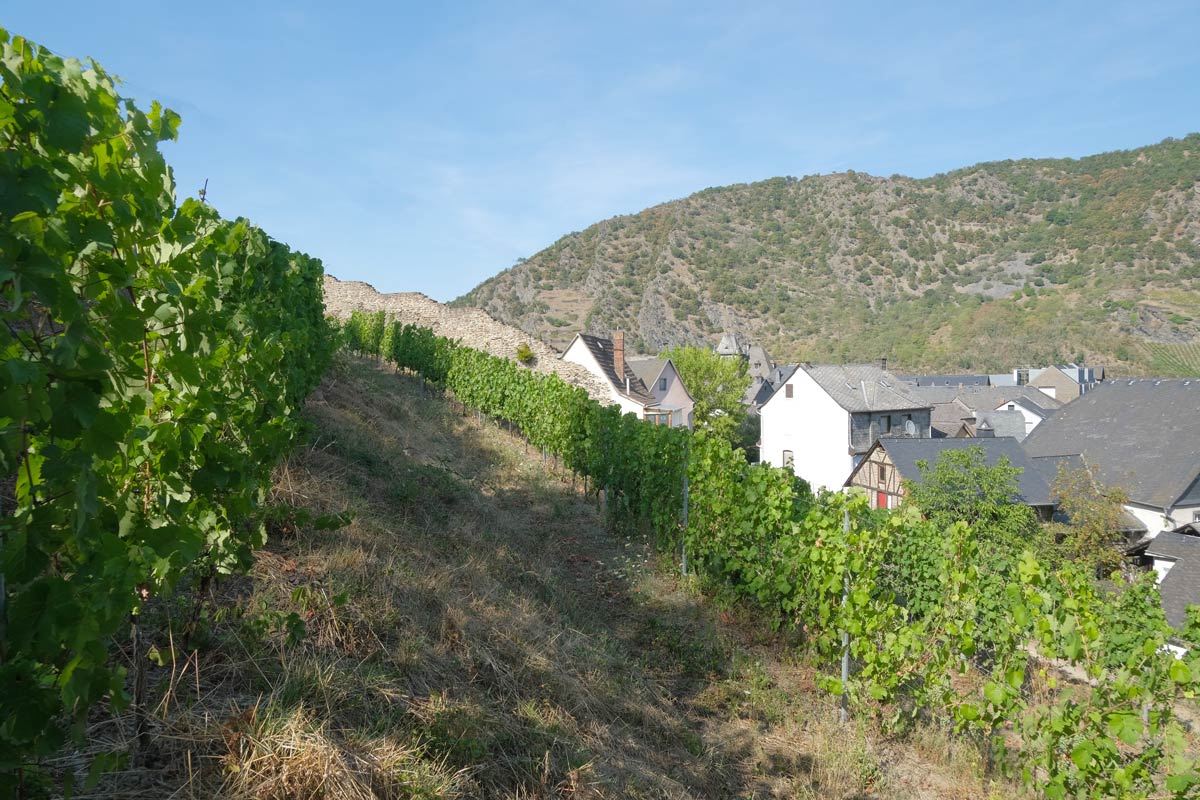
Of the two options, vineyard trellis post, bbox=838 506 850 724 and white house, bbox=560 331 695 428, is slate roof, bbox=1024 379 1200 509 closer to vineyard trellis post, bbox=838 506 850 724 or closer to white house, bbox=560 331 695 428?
white house, bbox=560 331 695 428

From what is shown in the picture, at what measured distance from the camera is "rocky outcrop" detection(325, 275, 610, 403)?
3099 centimetres

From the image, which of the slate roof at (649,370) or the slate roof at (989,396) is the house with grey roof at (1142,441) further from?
the slate roof at (649,370)

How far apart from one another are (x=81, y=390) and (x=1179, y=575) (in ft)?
85.4

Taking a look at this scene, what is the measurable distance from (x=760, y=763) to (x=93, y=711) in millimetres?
4028

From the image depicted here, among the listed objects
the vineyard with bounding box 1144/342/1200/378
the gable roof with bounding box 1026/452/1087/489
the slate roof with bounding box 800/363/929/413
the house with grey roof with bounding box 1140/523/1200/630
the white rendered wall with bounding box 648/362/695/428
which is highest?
the vineyard with bounding box 1144/342/1200/378

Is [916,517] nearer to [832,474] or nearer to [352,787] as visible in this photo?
[352,787]

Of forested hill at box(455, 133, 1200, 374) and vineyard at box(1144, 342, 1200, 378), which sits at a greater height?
forested hill at box(455, 133, 1200, 374)

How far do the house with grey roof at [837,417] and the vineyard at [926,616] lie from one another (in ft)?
89.6

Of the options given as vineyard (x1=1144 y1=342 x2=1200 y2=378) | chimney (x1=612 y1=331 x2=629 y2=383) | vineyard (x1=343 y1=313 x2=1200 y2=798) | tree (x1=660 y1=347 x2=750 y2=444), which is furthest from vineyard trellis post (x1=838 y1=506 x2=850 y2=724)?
vineyard (x1=1144 y1=342 x2=1200 y2=378)

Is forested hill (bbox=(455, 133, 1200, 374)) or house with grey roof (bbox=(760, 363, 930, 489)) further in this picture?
forested hill (bbox=(455, 133, 1200, 374))

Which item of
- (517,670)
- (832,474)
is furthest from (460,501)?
(832,474)

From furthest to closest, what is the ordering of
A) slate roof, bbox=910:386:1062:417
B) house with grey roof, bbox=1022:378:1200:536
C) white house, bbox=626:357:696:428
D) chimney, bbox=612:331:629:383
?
slate roof, bbox=910:386:1062:417
white house, bbox=626:357:696:428
chimney, bbox=612:331:629:383
house with grey roof, bbox=1022:378:1200:536

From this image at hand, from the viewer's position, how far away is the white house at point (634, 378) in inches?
1410

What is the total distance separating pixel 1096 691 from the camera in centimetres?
403
